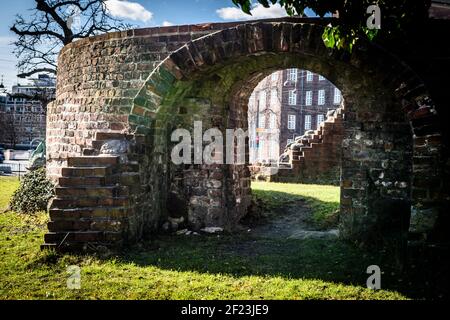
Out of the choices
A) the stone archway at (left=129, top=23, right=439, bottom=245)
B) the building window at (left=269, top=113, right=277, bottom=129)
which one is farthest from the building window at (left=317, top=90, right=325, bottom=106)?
the stone archway at (left=129, top=23, right=439, bottom=245)

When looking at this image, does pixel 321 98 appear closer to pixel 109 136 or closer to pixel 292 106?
pixel 292 106

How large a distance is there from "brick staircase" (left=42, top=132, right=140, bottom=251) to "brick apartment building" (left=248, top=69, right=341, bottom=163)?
38.0 m

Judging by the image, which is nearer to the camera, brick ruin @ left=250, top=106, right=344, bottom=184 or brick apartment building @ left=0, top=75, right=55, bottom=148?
brick ruin @ left=250, top=106, right=344, bottom=184

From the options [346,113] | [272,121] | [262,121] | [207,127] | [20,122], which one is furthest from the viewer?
[20,122]

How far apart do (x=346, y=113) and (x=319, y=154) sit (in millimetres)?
8165

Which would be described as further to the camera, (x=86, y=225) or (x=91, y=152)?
(x=91, y=152)

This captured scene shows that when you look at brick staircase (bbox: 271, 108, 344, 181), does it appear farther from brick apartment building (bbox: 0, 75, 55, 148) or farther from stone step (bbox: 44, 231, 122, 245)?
brick apartment building (bbox: 0, 75, 55, 148)

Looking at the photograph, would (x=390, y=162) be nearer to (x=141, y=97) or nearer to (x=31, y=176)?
(x=141, y=97)

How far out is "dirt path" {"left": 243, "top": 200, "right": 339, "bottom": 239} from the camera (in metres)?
6.15

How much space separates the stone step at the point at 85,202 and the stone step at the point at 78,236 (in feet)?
1.24

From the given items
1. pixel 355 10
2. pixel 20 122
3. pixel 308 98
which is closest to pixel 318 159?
pixel 355 10

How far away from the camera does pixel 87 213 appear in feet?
16.5

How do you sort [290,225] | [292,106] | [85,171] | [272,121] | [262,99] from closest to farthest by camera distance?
[85,171] < [290,225] < [292,106] < [272,121] < [262,99]
